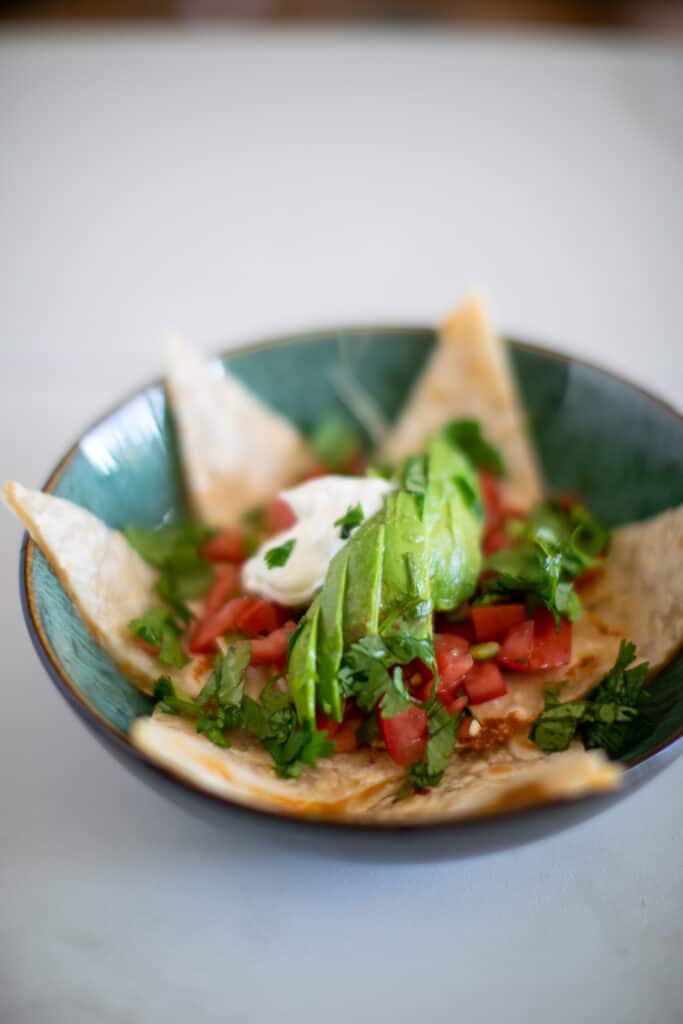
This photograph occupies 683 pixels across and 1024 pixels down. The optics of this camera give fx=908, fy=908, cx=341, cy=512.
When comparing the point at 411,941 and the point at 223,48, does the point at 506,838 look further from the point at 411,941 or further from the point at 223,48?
the point at 223,48

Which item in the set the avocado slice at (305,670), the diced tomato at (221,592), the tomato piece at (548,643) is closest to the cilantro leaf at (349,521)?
the avocado slice at (305,670)

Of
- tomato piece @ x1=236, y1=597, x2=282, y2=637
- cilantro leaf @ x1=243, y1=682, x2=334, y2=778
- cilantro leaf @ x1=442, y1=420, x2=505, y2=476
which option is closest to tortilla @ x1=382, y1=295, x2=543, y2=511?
cilantro leaf @ x1=442, y1=420, x2=505, y2=476

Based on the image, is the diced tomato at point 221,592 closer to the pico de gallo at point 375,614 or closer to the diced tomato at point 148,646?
the pico de gallo at point 375,614

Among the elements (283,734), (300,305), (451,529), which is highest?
(300,305)

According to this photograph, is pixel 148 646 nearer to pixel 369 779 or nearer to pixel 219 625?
pixel 219 625

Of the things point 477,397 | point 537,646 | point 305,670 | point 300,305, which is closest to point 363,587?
point 305,670

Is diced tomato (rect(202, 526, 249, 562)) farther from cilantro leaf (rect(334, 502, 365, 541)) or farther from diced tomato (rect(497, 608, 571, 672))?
diced tomato (rect(497, 608, 571, 672))
